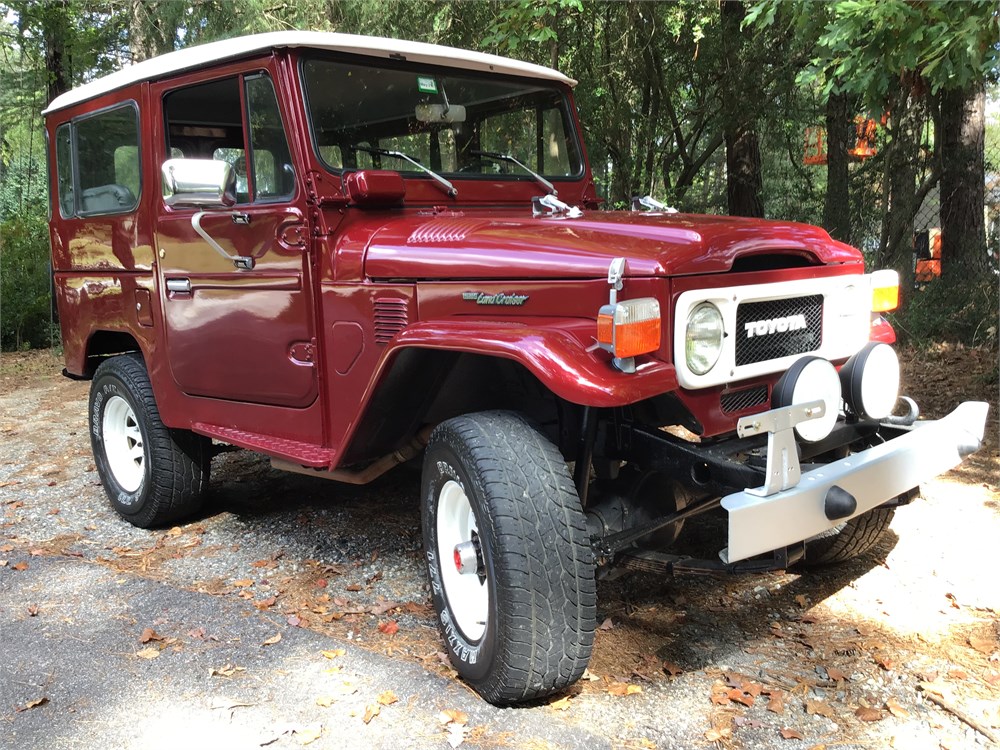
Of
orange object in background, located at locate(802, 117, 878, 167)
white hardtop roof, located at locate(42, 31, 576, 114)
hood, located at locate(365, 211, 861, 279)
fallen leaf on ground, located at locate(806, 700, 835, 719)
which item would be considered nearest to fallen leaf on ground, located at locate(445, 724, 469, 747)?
fallen leaf on ground, located at locate(806, 700, 835, 719)

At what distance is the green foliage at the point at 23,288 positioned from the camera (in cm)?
1117

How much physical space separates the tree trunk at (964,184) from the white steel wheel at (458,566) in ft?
22.4

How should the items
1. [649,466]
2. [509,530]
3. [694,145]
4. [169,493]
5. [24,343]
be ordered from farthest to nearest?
[24,343], [694,145], [169,493], [649,466], [509,530]

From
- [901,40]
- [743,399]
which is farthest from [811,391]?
[901,40]

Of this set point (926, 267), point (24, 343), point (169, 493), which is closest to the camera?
point (169, 493)

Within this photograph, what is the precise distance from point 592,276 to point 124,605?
2.47 meters

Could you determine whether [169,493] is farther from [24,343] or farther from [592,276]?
[24,343]

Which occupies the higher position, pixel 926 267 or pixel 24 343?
pixel 926 267

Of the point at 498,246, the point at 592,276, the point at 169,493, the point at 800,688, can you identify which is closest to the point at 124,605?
the point at 169,493

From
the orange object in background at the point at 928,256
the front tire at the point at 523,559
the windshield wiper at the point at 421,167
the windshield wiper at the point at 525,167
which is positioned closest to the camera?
the front tire at the point at 523,559

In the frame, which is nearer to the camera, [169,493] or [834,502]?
[834,502]

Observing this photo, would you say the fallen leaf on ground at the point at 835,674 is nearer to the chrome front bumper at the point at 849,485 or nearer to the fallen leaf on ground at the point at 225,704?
the chrome front bumper at the point at 849,485

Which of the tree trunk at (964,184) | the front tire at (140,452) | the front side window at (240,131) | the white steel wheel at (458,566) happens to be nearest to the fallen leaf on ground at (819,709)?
the white steel wheel at (458,566)

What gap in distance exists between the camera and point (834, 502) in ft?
8.09
